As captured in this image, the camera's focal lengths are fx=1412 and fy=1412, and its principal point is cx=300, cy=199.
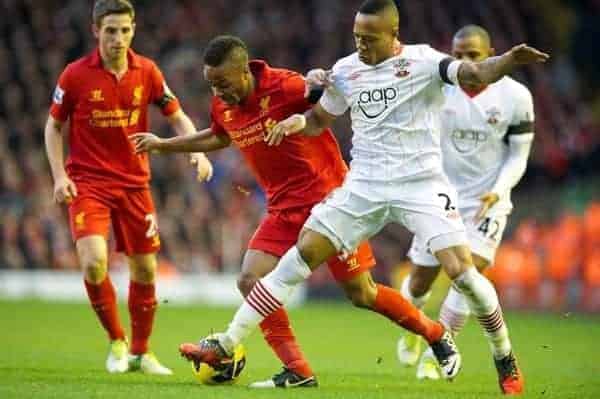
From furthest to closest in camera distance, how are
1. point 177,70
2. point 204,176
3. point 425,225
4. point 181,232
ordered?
1. point 177,70
2. point 181,232
3. point 204,176
4. point 425,225

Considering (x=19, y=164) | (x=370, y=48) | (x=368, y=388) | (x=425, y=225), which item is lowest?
(x=19, y=164)

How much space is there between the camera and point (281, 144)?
394 inches

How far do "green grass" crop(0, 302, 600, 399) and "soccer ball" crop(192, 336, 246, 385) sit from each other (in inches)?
4.8

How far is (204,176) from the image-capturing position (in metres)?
10.7

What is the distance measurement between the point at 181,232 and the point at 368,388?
13867 millimetres

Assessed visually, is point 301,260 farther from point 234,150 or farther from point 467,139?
point 234,150

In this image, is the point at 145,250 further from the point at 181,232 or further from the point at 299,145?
the point at 181,232

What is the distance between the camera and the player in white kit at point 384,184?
9.42m

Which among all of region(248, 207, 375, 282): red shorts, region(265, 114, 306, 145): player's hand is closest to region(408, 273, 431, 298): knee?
region(248, 207, 375, 282): red shorts

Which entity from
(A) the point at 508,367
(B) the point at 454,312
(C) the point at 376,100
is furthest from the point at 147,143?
(B) the point at 454,312

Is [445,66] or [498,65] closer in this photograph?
[498,65]

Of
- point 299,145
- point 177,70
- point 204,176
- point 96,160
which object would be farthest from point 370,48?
point 177,70

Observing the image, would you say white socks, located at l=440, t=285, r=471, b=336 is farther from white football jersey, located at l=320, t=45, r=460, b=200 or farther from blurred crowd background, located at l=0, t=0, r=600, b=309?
blurred crowd background, located at l=0, t=0, r=600, b=309

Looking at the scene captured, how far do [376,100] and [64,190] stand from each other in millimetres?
2535
